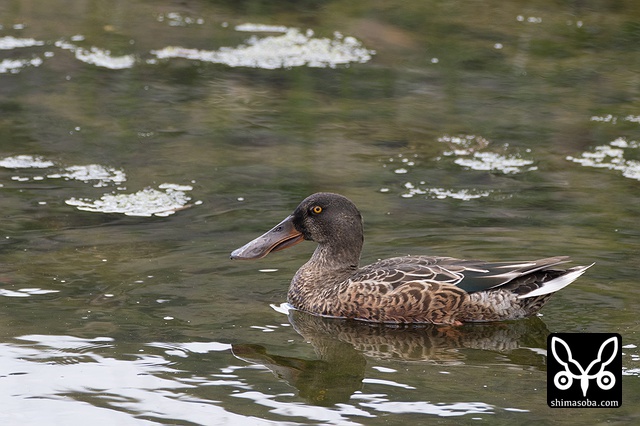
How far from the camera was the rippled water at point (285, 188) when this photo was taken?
724cm

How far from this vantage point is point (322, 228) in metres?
9.12

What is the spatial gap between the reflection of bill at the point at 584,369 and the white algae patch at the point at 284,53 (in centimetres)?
873

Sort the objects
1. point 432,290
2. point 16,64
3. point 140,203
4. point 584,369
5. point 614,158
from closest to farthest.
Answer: point 584,369 → point 432,290 → point 140,203 → point 614,158 → point 16,64

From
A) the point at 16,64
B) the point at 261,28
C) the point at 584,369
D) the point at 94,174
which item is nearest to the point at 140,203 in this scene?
the point at 94,174

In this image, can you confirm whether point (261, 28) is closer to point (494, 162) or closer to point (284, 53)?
point (284, 53)

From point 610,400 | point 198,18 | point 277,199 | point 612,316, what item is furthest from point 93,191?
point 198,18

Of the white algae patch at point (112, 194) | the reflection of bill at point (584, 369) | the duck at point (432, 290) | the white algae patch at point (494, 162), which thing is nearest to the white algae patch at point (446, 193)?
the white algae patch at point (494, 162)

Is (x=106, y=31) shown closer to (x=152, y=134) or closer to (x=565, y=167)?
(x=152, y=134)

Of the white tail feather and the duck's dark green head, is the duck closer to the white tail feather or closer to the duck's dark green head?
the white tail feather

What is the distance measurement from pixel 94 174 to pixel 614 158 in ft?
16.6

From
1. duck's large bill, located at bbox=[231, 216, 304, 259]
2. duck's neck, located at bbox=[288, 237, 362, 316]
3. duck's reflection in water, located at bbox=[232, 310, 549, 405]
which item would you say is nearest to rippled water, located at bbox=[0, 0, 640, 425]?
duck's reflection in water, located at bbox=[232, 310, 549, 405]

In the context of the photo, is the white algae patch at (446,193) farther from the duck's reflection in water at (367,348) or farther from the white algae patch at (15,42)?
the white algae patch at (15,42)

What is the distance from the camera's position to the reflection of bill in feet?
23.3

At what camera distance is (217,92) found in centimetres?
1497
